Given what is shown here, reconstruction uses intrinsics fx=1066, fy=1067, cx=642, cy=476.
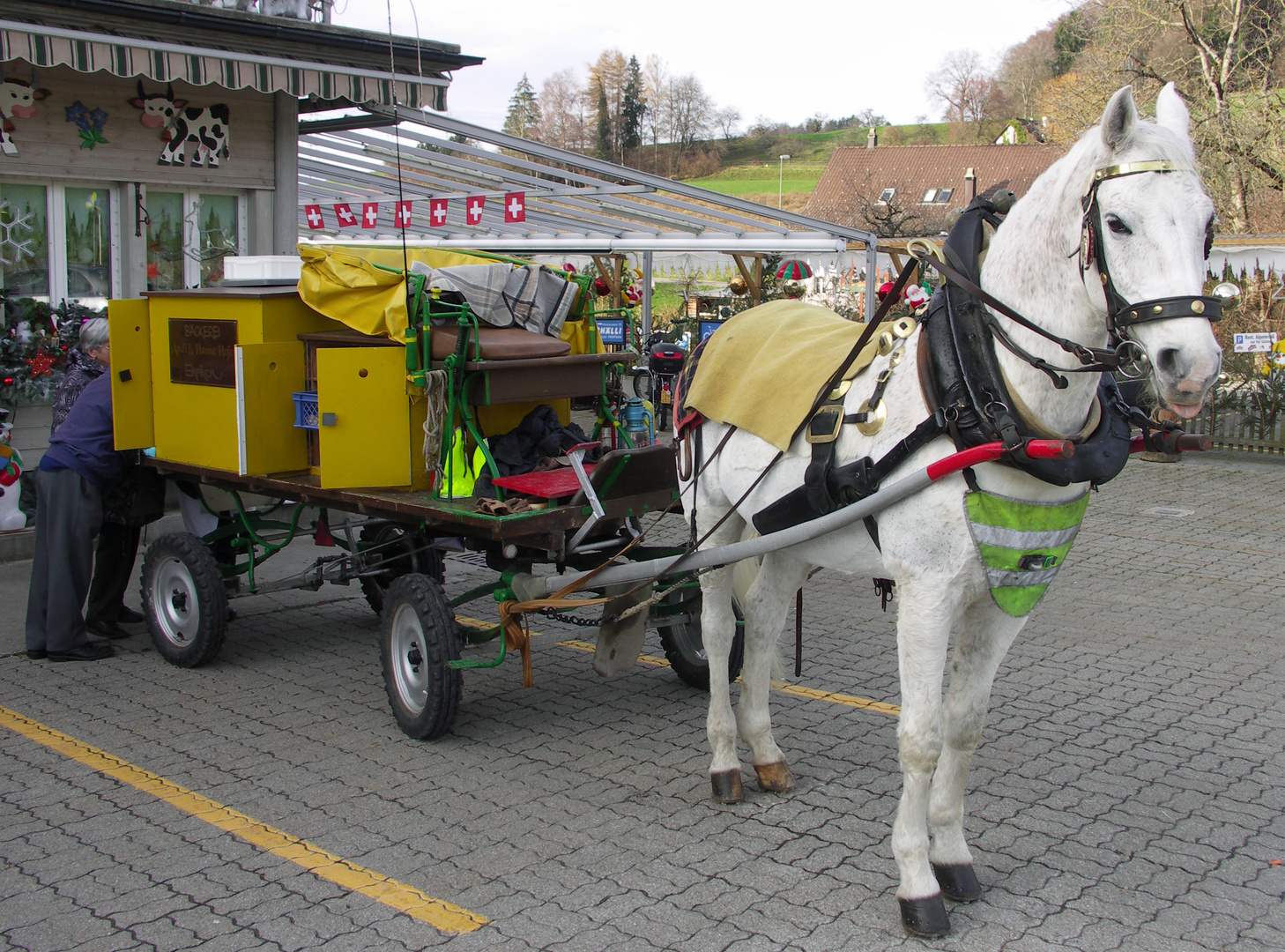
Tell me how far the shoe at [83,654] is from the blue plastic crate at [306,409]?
2096mm

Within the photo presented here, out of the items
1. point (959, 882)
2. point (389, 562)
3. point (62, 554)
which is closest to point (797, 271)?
point (389, 562)

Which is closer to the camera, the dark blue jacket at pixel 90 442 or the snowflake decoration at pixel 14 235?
the dark blue jacket at pixel 90 442

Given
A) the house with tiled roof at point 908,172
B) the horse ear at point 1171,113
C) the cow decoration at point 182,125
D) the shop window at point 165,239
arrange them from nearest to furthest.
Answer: the horse ear at point 1171,113 < the cow decoration at point 182,125 < the shop window at point 165,239 < the house with tiled roof at point 908,172

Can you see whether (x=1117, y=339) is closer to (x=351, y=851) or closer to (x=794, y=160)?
(x=351, y=851)

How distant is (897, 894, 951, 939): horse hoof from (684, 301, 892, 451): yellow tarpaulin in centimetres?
158

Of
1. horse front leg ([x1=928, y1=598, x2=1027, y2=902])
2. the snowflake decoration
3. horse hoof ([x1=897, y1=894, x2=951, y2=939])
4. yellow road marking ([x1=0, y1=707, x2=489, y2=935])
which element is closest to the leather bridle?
horse front leg ([x1=928, y1=598, x2=1027, y2=902])

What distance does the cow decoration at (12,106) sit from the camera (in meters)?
8.29

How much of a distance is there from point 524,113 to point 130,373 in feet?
248

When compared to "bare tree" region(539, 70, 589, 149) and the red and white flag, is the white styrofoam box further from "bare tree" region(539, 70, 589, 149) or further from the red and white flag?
"bare tree" region(539, 70, 589, 149)

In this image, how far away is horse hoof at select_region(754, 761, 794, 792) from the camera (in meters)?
4.53

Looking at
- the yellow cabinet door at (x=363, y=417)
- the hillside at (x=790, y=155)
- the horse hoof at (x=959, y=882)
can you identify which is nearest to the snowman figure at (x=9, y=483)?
the yellow cabinet door at (x=363, y=417)

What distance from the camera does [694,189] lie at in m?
15.4

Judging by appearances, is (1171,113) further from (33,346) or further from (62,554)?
(33,346)

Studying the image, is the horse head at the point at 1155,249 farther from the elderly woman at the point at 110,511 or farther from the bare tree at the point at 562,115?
the bare tree at the point at 562,115
